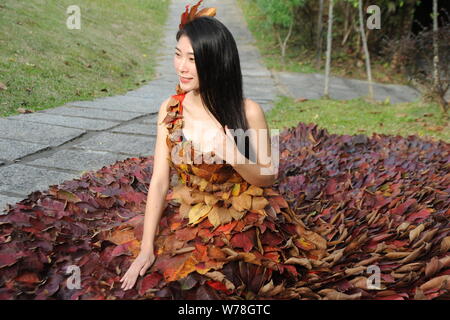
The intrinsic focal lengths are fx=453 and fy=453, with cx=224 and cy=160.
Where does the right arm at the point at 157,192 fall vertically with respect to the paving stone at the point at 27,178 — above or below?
above

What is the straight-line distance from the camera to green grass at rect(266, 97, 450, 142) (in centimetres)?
615

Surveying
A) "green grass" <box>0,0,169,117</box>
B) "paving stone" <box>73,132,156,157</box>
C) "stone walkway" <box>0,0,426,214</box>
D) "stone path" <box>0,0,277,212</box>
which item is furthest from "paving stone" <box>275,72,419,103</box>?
"paving stone" <box>73,132,156,157</box>

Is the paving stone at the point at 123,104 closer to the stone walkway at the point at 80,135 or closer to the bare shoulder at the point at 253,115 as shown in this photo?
the stone walkway at the point at 80,135

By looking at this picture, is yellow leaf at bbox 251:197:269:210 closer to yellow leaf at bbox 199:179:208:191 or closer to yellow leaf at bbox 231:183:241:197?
yellow leaf at bbox 231:183:241:197

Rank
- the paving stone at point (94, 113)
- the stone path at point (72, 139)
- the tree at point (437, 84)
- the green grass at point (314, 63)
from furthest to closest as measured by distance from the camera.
→ the green grass at point (314, 63) → the tree at point (437, 84) → the paving stone at point (94, 113) → the stone path at point (72, 139)

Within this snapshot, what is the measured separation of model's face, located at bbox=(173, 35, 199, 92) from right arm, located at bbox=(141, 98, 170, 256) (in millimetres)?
282

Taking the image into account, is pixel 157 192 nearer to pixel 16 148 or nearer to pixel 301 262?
pixel 301 262

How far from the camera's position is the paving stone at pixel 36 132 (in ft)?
15.0

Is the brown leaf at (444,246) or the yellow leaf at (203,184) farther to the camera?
the brown leaf at (444,246)

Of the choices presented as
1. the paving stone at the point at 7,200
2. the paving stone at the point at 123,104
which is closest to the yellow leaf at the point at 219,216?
the paving stone at the point at 7,200

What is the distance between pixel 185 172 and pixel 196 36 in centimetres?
64

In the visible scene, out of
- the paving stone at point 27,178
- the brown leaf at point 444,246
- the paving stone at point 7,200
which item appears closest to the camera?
the brown leaf at point 444,246

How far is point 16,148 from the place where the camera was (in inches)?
166
